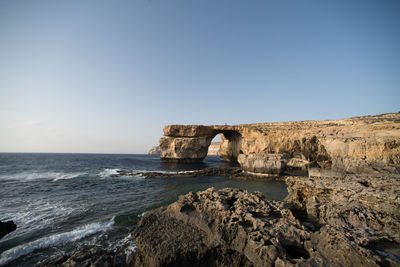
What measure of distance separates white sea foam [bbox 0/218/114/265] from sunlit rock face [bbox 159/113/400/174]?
15.4 metres

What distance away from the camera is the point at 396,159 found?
11227 millimetres

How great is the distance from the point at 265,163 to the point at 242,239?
48.8 feet

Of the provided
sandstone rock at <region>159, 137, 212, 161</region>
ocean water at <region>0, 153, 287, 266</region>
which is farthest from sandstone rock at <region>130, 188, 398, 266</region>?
sandstone rock at <region>159, 137, 212, 161</region>

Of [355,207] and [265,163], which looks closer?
[355,207]

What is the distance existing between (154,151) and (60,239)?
114 meters

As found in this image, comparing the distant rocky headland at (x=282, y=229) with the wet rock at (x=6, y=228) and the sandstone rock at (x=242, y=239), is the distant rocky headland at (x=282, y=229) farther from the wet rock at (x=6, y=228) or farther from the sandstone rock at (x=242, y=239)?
the wet rock at (x=6, y=228)

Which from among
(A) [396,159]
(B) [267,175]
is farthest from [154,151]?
(A) [396,159]

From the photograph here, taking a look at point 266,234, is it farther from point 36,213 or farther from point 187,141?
point 187,141

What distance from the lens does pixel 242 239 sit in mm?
3674

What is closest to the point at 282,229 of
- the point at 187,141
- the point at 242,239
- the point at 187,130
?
the point at 242,239

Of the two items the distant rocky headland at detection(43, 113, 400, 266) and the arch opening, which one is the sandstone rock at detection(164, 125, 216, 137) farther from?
the distant rocky headland at detection(43, 113, 400, 266)

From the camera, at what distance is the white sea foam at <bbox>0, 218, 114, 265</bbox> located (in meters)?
4.79

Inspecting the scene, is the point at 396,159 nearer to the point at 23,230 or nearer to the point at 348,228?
the point at 348,228

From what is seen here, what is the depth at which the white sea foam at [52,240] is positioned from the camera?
4787mm
